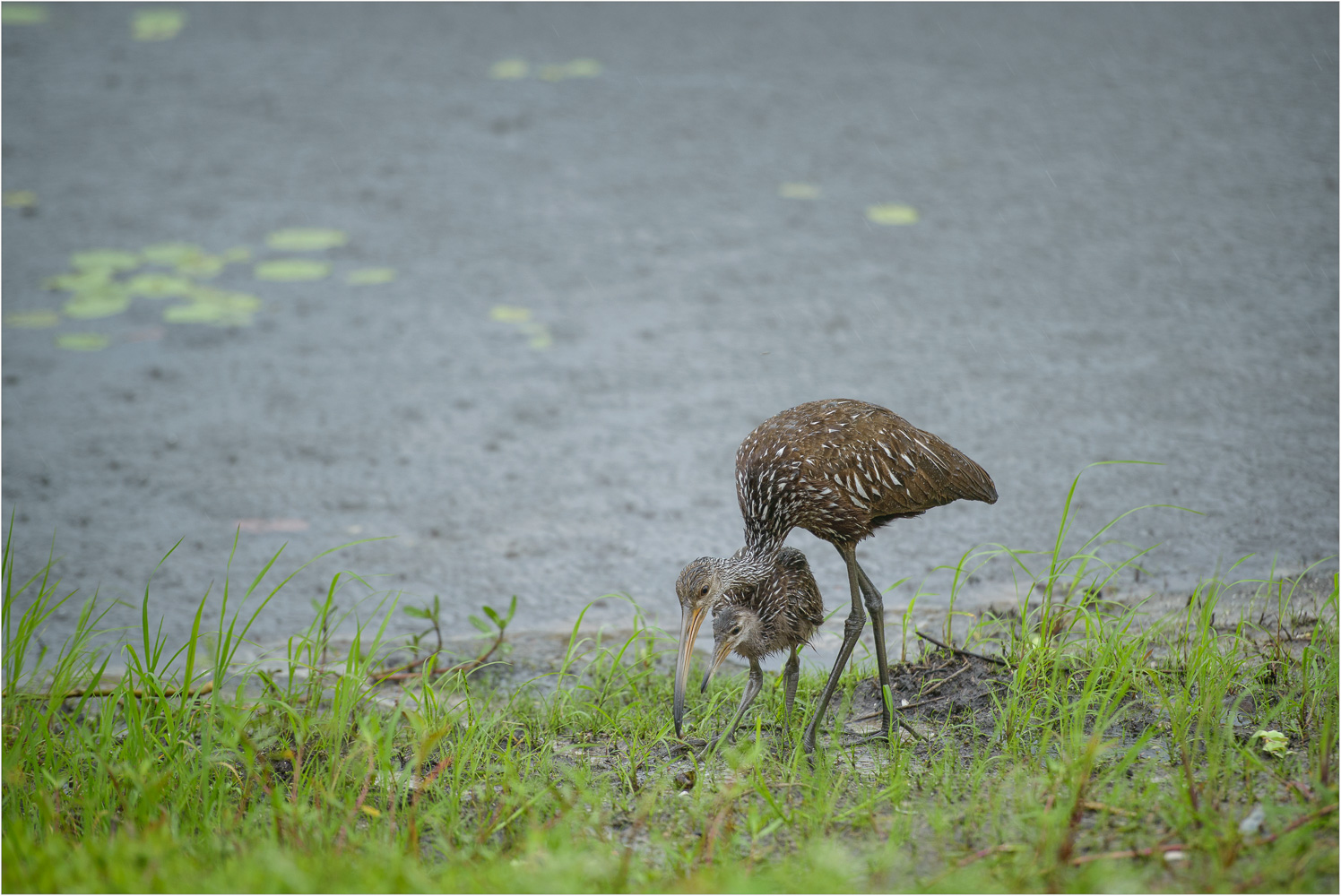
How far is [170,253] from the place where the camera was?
7.38m

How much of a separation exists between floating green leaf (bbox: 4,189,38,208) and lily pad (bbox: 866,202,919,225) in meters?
5.61

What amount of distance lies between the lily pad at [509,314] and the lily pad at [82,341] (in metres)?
2.16

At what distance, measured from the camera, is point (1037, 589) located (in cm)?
452

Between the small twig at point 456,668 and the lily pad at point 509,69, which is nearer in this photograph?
→ the small twig at point 456,668

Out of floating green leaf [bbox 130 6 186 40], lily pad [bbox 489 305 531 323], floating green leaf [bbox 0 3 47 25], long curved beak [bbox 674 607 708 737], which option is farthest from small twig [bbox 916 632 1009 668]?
floating green leaf [bbox 0 3 47 25]

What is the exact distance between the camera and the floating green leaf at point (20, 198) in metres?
7.81

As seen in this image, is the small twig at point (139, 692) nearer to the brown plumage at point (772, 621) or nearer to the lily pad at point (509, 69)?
the brown plumage at point (772, 621)

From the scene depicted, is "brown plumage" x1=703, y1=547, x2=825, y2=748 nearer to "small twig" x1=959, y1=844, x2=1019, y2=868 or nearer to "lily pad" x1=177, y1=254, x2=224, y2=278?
"small twig" x1=959, y1=844, x2=1019, y2=868

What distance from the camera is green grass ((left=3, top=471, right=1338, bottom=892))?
2623 mm

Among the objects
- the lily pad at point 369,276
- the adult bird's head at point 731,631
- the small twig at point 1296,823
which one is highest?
the lily pad at point 369,276

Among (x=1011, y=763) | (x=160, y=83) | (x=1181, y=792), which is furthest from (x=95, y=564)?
(x=160, y=83)

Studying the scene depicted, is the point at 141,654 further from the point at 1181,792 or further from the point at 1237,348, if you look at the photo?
the point at 1237,348

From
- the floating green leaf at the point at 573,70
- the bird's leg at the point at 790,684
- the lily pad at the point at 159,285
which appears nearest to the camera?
the bird's leg at the point at 790,684

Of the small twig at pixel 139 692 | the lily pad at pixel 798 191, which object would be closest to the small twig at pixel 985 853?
the small twig at pixel 139 692
